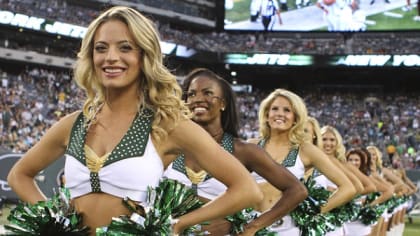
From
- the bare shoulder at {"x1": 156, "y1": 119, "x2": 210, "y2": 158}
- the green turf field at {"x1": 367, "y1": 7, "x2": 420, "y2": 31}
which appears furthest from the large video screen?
the bare shoulder at {"x1": 156, "y1": 119, "x2": 210, "y2": 158}

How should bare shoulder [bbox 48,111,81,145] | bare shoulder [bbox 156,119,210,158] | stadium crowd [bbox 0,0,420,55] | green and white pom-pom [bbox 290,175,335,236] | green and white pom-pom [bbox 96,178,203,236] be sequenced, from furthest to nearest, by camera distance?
stadium crowd [bbox 0,0,420,55] → green and white pom-pom [bbox 290,175,335,236] → bare shoulder [bbox 48,111,81,145] → bare shoulder [bbox 156,119,210,158] → green and white pom-pom [bbox 96,178,203,236]

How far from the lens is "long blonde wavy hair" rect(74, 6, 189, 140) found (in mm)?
2461

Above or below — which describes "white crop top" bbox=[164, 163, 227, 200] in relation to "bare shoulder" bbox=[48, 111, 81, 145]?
below

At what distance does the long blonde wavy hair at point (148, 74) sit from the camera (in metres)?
2.46

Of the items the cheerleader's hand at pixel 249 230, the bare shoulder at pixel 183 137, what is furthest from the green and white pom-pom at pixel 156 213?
the cheerleader's hand at pixel 249 230

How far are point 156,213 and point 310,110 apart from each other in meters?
34.6

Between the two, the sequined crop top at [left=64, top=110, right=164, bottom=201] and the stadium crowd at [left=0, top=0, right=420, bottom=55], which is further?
the stadium crowd at [left=0, top=0, right=420, bottom=55]

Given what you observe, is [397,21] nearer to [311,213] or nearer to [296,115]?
[296,115]

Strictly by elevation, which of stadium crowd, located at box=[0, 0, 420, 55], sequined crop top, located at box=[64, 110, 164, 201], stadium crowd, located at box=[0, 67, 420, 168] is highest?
stadium crowd, located at box=[0, 0, 420, 55]

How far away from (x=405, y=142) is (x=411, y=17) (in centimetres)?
1089

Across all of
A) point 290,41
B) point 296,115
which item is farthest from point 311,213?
point 290,41

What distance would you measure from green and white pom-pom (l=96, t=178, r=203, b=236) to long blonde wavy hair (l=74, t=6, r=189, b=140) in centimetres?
19

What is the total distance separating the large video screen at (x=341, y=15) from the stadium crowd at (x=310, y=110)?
3460 mm

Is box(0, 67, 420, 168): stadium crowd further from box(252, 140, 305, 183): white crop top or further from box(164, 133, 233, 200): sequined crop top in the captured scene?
box(164, 133, 233, 200): sequined crop top
